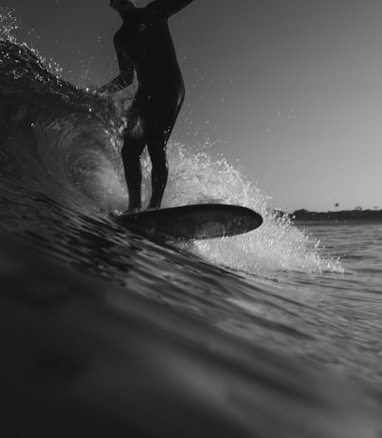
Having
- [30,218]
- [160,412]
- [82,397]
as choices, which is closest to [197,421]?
[160,412]

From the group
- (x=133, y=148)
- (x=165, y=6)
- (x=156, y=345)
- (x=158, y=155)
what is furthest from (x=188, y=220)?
(x=156, y=345)

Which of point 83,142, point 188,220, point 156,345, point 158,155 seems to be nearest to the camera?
point 156,345

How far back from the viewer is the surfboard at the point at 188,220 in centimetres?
318

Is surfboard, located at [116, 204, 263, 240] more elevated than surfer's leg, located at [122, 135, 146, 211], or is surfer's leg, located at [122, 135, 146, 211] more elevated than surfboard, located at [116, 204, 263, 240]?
surfer's leg, located at [122, 135, 146, 211]

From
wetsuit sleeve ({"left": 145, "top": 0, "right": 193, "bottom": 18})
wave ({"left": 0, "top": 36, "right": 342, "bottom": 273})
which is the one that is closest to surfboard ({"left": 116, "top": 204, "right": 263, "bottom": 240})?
wave ({"left": 0, "top": 36, "right": 342, "bottom": 273})

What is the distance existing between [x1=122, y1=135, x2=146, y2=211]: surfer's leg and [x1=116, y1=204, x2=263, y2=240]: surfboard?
1.64ft

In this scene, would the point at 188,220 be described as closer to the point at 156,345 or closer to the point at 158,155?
the point at 158,155

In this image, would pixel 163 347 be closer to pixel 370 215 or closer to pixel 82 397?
pixel 82 397

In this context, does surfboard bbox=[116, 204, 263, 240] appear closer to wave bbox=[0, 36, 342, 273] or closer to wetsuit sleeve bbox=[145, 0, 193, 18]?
wave bbox=[0, 36, 342, 273]

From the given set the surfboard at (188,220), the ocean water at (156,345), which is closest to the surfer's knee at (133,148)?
the surfboard at (188,220)

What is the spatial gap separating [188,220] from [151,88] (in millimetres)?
1395

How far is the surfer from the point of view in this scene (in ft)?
12.6

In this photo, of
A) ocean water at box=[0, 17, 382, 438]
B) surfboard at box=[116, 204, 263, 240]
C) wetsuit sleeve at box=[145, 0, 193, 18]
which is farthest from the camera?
wetsuit sleeve at box=[145, 0, 193, 18]

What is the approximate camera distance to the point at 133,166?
3855 millimetres
